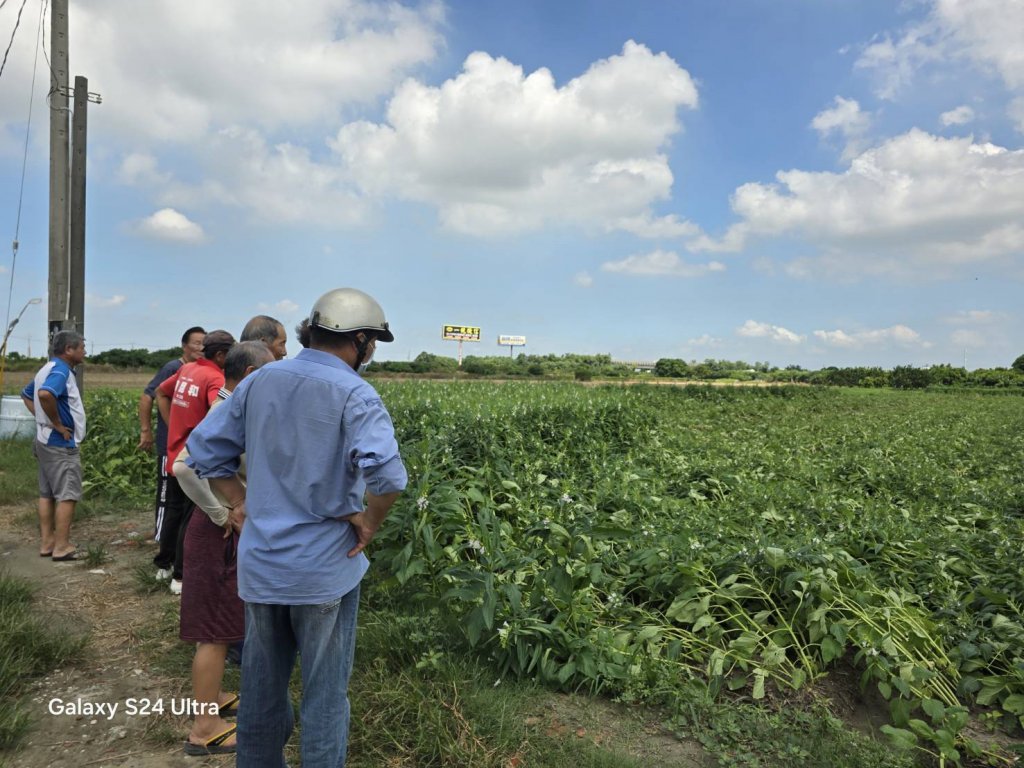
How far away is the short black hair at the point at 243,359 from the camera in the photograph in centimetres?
316

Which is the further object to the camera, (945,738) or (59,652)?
(59,652)

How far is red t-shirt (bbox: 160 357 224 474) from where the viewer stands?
154 inches

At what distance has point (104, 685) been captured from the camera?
11.7 ft

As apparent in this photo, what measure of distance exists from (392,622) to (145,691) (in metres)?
1.39

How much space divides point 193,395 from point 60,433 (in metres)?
2.56

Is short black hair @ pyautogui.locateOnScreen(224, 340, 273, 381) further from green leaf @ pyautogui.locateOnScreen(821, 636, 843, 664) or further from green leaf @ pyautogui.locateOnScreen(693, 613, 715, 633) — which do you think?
green leaf @ pyautogui.locateOnScreen(821, 636, 843, 664)

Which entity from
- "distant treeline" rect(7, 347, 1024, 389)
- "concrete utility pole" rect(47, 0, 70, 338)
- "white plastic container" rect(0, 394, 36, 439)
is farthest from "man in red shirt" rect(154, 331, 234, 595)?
"distant treeline" rect(7, 347, 1024, 389)

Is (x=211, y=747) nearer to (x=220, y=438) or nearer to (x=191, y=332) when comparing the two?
(x=220, y=438)

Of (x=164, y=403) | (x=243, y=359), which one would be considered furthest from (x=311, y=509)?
(x=164, y=403)

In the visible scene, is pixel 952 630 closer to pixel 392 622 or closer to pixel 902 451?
pixel 392 622

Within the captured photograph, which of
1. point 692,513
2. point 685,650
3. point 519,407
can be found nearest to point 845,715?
point 685,650

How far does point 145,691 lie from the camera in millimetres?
3523

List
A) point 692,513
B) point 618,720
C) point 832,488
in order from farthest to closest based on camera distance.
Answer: point 832,488 < point 692,513 < point 618,720

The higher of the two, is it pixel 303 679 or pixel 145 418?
pixel 145 418
